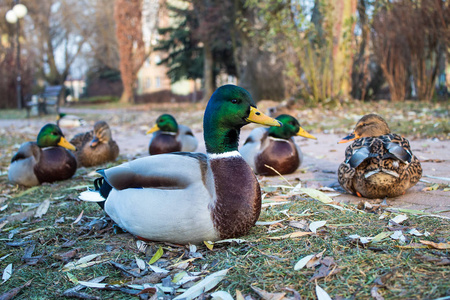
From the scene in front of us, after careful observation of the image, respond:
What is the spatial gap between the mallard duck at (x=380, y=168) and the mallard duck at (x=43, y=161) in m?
3.01

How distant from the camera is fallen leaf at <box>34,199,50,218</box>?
3.22 metres

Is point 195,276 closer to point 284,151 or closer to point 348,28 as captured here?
point 284,151

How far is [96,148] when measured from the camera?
5332 millimetres

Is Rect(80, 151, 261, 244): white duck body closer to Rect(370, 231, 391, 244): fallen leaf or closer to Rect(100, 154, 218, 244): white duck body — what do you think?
Rect(100, 154, 218, 244): white duck body

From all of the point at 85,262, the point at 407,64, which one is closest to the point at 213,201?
the point at 85,262

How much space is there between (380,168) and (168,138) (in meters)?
3.15

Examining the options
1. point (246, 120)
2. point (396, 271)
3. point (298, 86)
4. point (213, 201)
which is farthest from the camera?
point (298, 86)

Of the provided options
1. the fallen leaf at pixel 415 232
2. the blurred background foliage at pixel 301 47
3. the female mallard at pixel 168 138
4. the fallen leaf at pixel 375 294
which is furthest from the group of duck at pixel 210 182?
the blurred background foliage at pixel 301 47

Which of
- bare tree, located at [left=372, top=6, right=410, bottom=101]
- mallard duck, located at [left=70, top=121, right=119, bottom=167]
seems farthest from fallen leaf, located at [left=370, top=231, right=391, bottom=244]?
bare tree, located at [left=372, top=6, right=410, bottom=101]

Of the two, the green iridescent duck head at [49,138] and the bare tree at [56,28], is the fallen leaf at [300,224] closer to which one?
the green iridescent duck head at [49,138]

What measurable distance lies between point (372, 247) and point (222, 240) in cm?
85

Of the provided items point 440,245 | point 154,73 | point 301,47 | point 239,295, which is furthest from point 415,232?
point 154,73

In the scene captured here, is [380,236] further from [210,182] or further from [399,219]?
[210,182]

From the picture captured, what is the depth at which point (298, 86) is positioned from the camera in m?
11.5
